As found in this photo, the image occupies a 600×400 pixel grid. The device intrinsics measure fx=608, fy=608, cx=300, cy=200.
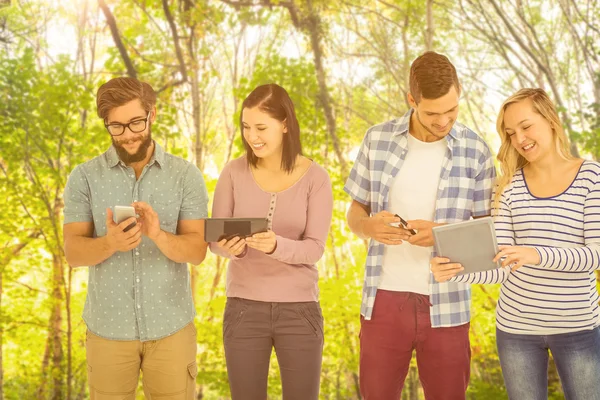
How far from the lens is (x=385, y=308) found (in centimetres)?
216

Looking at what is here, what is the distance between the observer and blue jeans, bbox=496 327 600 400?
1918mm

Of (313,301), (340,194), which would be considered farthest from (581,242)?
(340,194)

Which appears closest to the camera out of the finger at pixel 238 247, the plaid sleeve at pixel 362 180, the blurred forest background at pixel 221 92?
the finger at pixel 238 247

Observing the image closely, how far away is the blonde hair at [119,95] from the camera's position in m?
2.08

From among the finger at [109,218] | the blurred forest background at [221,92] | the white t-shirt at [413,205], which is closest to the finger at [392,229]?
the white t-shirt at [413,205]

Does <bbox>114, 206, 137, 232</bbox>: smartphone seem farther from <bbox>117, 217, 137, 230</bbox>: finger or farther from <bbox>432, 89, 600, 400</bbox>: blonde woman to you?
<bbox>432, 89, 600, 400</bbox>: blonde woman

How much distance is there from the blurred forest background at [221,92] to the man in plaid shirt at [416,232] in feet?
8.59

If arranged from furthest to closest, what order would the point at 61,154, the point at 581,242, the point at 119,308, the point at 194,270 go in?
the point at 194,270 < the point at 61,154 < the point at 119,308 < the point at 581,242

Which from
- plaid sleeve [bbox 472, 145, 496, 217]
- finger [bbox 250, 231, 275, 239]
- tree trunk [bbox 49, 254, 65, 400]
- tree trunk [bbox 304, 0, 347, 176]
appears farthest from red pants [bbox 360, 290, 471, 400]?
tree trunk [bbox 49, 254, 65, 400]

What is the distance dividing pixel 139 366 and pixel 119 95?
95 cm

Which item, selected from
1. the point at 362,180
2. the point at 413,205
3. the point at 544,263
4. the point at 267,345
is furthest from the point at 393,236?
the point at 267,345

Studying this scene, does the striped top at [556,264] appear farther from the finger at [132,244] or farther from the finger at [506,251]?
the finger at [132,244]

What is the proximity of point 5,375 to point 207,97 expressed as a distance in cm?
289

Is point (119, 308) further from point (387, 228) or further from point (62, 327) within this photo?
point (62, 327)
